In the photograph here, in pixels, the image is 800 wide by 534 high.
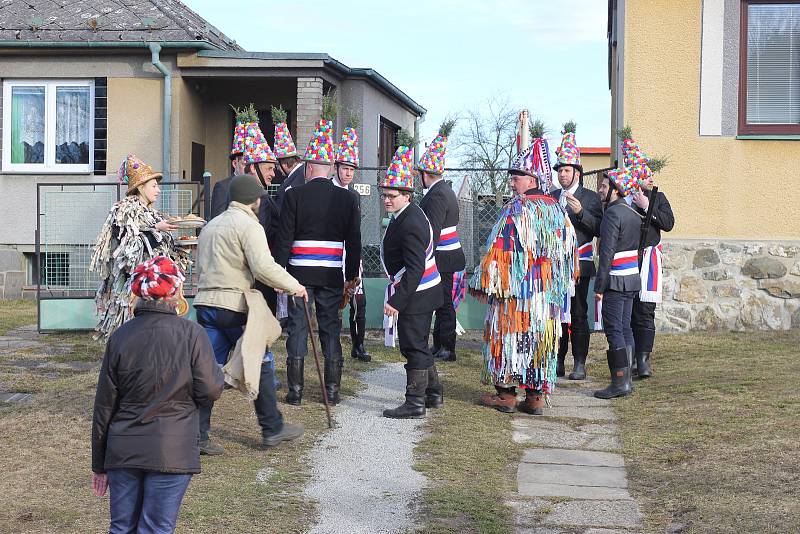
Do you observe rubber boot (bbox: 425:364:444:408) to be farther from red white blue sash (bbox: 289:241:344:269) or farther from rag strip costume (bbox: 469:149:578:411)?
red white blue sash (bbox: 289:241:344:269)

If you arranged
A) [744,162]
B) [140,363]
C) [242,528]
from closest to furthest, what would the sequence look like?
[140,363]
[242,528]
[744,162]

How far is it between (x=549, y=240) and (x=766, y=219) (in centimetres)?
600

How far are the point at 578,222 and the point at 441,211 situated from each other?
125 cm

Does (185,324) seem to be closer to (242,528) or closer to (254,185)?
(242,528)

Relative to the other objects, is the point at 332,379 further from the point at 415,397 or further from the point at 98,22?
the point at 98,22

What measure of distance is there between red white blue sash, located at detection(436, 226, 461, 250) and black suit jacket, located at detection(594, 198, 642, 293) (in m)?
1.69

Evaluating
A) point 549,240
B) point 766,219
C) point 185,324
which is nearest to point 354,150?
point 549,240

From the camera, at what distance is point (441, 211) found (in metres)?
10.2

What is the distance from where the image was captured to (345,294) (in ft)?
28.9

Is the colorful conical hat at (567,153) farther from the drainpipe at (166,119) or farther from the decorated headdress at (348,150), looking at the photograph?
the drainpipe at (166,119)

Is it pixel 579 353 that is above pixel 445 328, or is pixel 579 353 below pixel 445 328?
below

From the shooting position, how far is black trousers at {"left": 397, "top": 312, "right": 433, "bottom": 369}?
806cm

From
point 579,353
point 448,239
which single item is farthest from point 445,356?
point 579,353

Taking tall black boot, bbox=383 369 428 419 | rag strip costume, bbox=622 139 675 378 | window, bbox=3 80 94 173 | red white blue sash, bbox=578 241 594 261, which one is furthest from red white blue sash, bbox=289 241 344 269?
window, bbox=3 80 94 173
